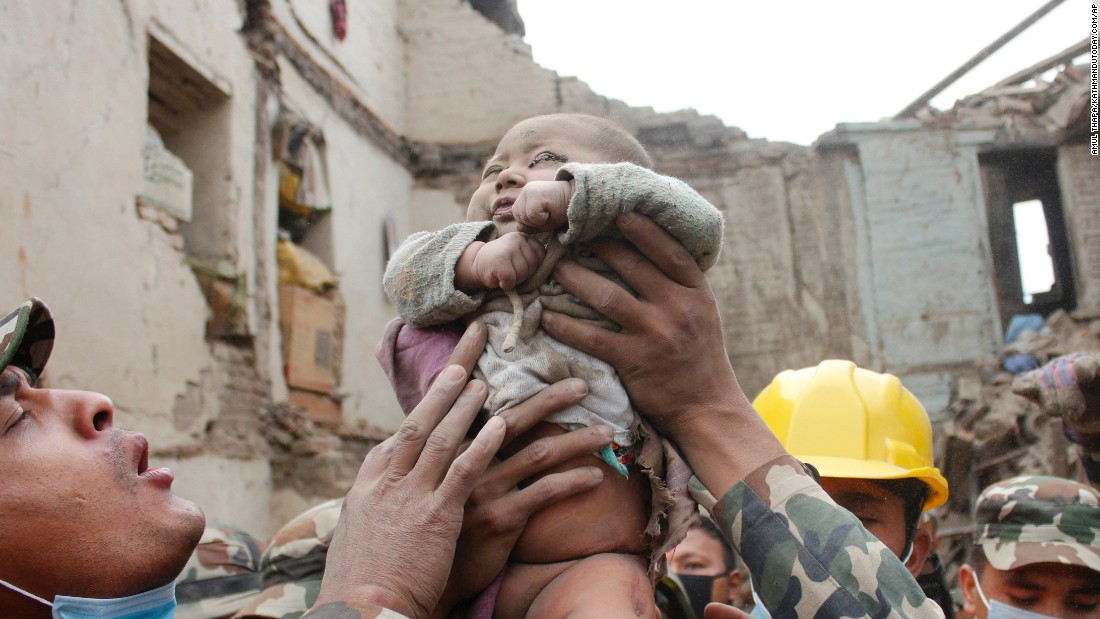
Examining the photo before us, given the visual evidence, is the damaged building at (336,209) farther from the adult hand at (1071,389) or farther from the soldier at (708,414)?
the adult hand at (1071,389)

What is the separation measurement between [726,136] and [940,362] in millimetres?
4112

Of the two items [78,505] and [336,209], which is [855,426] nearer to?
[78,505]

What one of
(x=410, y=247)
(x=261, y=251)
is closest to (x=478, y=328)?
(x=410, y=247)

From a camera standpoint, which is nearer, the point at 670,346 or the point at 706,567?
the point at 670,346

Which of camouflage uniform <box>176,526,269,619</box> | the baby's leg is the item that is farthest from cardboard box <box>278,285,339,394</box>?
the baby's leg

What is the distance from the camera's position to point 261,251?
716 cm

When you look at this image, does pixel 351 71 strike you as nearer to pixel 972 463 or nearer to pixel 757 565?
pixel 972 463

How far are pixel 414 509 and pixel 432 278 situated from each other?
19.3 inches

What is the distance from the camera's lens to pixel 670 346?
1.63m

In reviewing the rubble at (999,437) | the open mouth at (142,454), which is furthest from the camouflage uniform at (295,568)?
the rubble at (999,437)

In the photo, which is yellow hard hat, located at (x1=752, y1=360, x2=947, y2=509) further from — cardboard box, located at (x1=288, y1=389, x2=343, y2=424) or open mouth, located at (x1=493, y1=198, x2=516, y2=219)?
cardboard box, located at (x1=288, y1=389, x2=343, y2=424)

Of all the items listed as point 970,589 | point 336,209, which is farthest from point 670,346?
point 336,209

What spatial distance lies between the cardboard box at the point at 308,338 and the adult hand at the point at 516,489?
646 cm

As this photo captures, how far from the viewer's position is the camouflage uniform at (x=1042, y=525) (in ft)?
9.13
